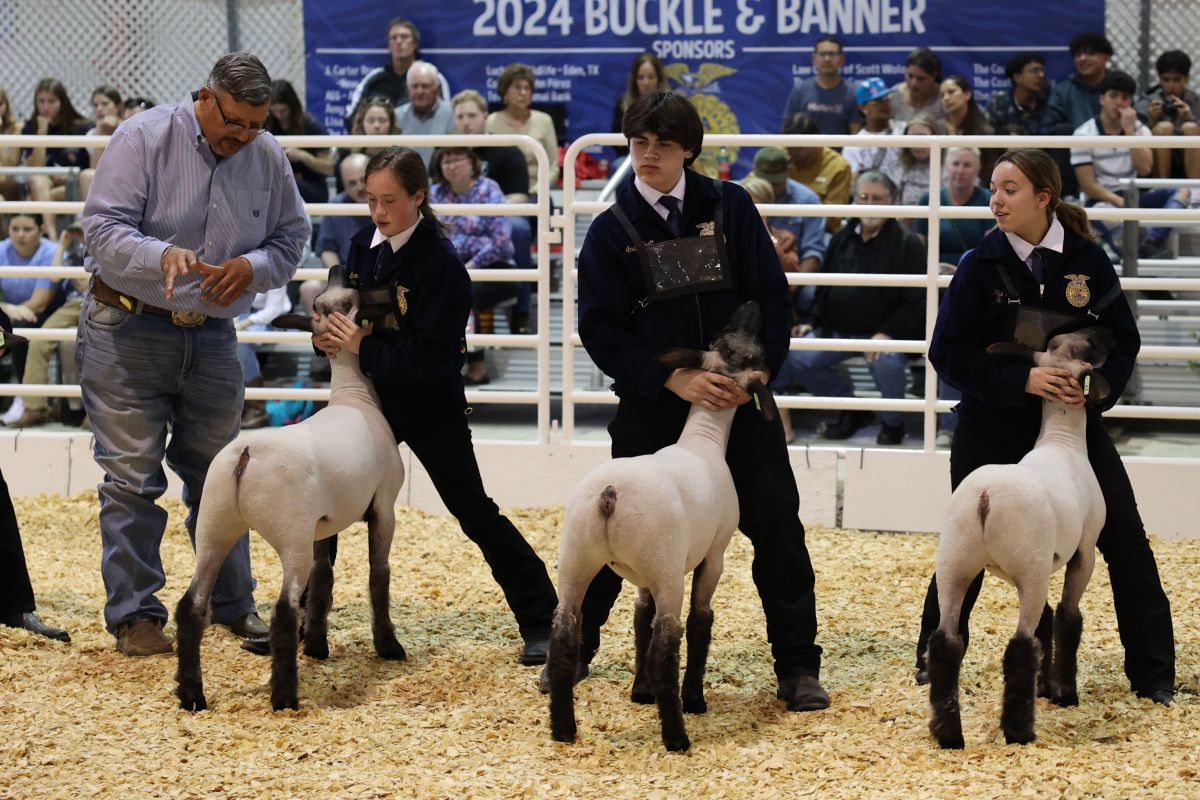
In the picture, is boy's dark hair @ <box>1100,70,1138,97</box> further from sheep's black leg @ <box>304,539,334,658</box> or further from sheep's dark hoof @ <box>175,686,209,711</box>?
sheep's dark hoof @ <box>175,686,209,711</box>

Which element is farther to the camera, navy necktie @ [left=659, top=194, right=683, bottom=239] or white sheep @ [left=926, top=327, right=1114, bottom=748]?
navy necktie @ [left=659, top=194, right=683, bottom=239]

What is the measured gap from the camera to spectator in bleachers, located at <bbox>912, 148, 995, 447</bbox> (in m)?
8.60

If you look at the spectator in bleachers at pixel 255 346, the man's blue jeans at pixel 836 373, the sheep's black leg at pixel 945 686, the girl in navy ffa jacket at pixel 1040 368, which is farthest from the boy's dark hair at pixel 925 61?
the sheep's black leg at pixel 945 686

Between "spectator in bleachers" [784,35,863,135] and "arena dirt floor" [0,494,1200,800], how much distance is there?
190 inches

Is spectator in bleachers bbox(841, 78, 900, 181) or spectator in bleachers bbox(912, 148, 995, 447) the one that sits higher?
spectator in bleachers bbox(841, 78, 900, 181)

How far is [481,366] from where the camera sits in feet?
30.3

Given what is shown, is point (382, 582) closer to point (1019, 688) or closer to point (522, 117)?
point (1019, 688)

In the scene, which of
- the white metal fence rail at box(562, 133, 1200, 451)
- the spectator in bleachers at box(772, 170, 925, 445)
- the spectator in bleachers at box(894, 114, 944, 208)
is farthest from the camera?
the spectator in bleachers at box(894, 114, 944, 208)

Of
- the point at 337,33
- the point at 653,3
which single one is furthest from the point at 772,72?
the point at 337,33

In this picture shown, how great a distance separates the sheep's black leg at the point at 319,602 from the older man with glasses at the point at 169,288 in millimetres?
362

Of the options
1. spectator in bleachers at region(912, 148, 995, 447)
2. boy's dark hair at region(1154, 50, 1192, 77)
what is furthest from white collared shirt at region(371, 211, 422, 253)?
boy's dark hair at region(1154, 50, 1192, 77)

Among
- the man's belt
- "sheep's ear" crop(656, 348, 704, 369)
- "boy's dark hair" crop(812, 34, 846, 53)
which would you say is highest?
"boy's dark hair" crop(812, 34, 846, 53)

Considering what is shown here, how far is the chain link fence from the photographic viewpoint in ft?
38.8

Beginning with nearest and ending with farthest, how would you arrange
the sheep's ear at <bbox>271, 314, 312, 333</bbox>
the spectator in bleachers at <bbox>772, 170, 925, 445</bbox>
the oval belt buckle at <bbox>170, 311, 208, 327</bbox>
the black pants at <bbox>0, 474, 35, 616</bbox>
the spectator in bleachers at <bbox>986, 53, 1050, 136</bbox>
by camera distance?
the sheep's ear at <bbox>271, 314, 312, 333</bbox> < the oval belt buckle at <bbox>170, 311, 208, 327</bbox> < the black pants at <bbox>0, 474, 35, 616</bbox> < the spectator in bleachers at <bbox>772, 170, 925, 445</bbox> < the spectator in bleachers at <bbox>986, 53, 1050, 136</bbox>
